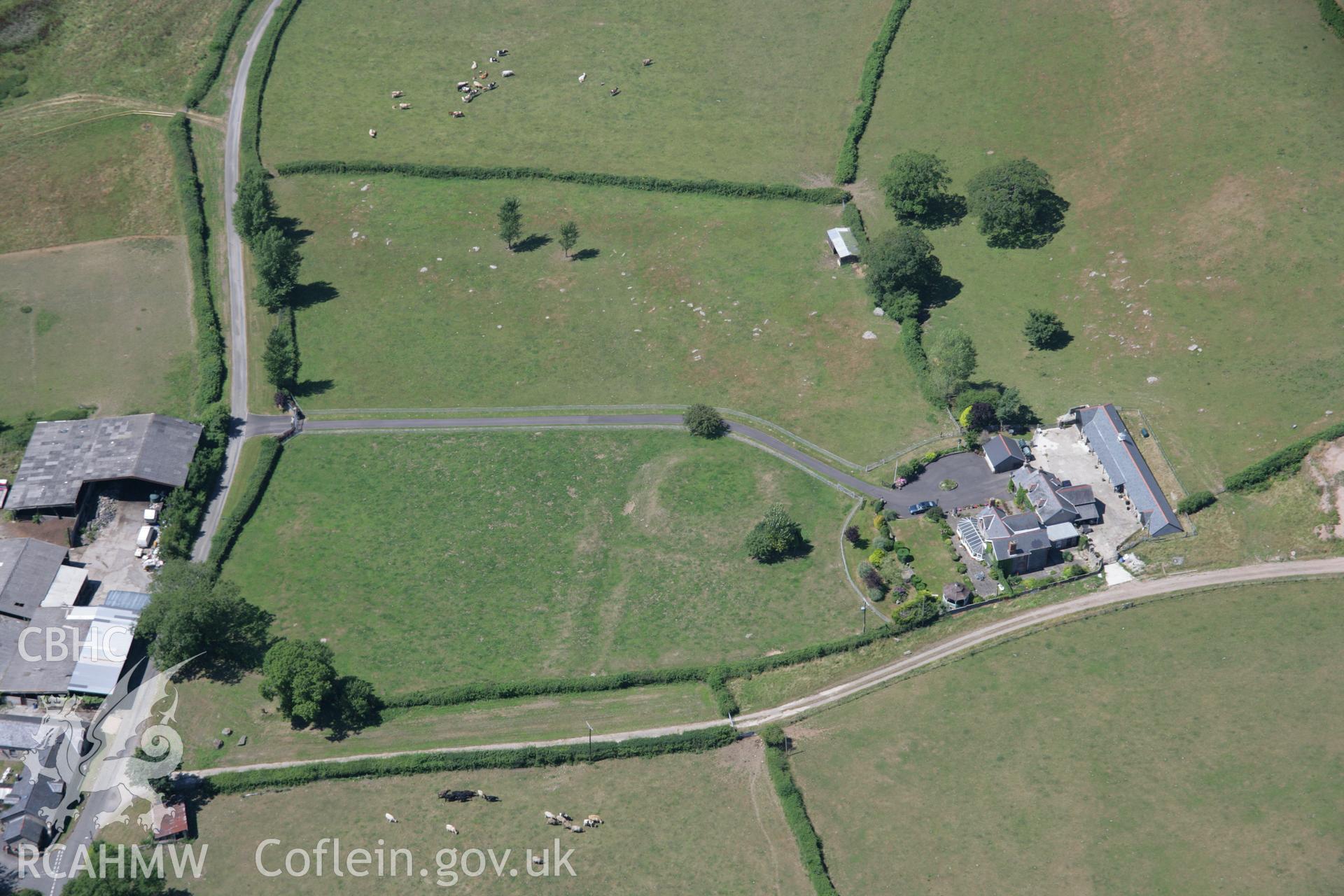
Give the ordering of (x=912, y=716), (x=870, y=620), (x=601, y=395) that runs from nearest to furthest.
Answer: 1. (x=912, y=716)
2. (x=870, y=620)
3. (x=601, y=395)

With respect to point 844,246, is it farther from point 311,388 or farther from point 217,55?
point 217,55

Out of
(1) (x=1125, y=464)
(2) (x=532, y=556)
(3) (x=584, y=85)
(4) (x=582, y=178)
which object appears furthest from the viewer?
(3) (x=584, y=85)

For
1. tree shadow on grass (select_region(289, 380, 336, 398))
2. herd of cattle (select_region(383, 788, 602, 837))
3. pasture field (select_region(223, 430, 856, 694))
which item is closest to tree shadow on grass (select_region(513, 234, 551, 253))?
tree shadow on grass (select_region(289, 380, 336, 398))

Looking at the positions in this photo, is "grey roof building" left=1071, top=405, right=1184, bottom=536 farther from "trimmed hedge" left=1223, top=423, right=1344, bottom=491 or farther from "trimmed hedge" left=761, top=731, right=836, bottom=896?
"trimmed hedge" left=761, top=731, right=836, bottom=896

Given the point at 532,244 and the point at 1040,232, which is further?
the point at 532,244

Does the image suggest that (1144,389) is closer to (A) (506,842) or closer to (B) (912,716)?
(B) (912,716)

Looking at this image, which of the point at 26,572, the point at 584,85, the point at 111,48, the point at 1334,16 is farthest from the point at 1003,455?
the point at 111,48

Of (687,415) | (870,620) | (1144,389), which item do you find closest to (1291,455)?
(1144,389)
